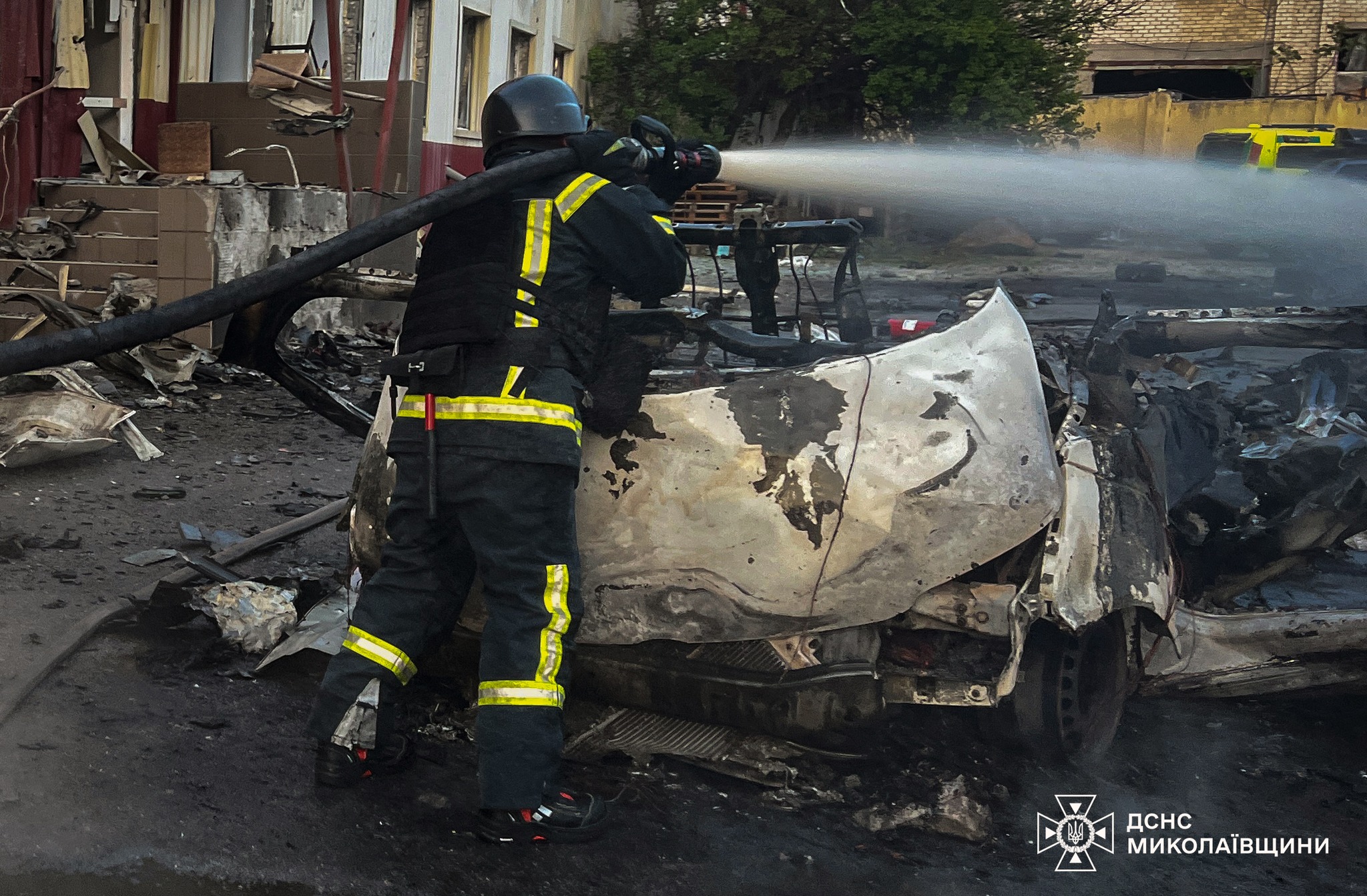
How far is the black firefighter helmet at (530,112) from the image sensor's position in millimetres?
3139

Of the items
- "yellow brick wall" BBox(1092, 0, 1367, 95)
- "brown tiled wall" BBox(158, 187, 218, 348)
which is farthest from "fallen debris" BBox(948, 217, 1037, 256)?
"brown tiled wall" BBox(158, 187, 218, 348)

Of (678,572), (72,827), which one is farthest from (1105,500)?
(72,827)

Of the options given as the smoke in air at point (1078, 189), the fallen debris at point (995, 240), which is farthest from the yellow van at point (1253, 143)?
the fallen debris at point (995, 240)

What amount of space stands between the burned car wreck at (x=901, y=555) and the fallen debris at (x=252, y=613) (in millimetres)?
742

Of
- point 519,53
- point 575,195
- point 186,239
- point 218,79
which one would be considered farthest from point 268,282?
point 519,53

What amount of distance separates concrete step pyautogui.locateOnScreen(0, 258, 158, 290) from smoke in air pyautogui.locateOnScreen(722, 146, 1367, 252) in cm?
444

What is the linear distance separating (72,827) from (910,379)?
2.18m

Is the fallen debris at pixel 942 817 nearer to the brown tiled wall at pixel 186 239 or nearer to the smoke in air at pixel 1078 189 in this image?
the smoke in air at pixel 1078 189

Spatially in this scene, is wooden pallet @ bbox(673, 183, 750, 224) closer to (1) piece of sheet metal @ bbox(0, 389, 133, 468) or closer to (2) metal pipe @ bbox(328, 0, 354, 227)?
(2) metal pipe @ bbox(328, 0, 354, 227)

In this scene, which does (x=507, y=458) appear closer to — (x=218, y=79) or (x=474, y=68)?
(x=218, y=79)

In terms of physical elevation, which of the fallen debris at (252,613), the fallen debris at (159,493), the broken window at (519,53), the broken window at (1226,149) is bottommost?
the fallen debris at (159,493)

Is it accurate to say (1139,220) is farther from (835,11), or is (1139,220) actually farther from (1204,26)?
(835,11)

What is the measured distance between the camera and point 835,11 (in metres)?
21.0

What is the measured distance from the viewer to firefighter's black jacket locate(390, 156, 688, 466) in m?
2.91
